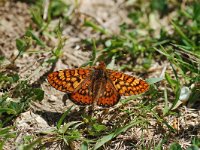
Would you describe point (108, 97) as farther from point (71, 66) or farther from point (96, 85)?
point (71, 66)

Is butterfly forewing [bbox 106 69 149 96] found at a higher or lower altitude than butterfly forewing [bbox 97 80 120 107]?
higher

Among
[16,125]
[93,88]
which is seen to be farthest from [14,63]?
[93,88]

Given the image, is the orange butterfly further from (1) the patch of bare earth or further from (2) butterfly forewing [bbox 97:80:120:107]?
(1) the patch of bare earth

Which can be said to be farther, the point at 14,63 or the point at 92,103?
the point at 14,63

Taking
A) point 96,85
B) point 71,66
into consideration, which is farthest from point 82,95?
point 71,66

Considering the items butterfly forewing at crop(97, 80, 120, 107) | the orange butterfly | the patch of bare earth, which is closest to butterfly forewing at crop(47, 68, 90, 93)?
the orange butterfly

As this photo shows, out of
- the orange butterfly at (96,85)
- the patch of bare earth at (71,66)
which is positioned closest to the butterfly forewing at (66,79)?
the orange butterfly at (96,85)

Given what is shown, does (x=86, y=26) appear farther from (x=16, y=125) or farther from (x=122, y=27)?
(x=16, y=125)
